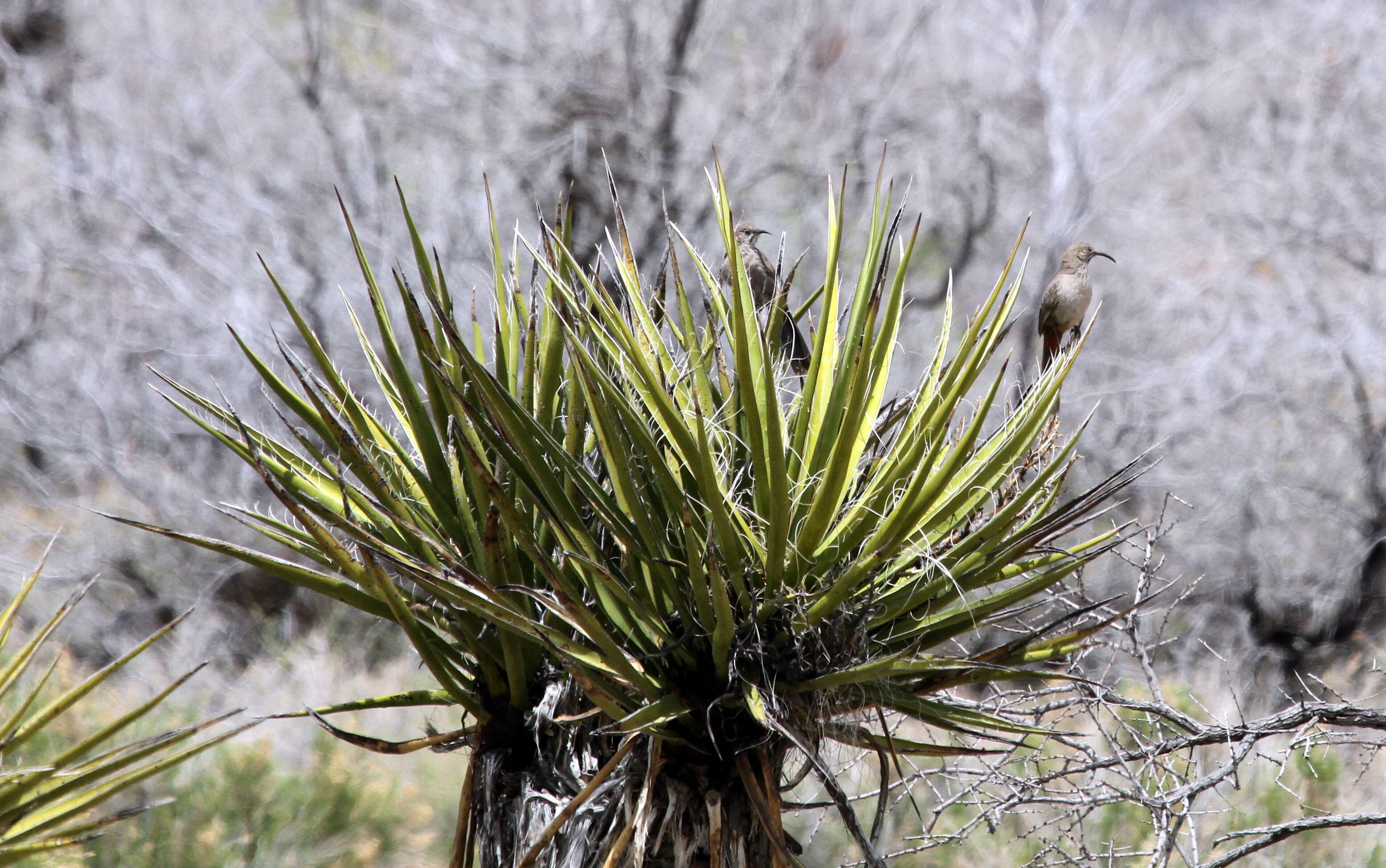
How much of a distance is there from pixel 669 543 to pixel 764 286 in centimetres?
157

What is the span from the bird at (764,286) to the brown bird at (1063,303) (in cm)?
89

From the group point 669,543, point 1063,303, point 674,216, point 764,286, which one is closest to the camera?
point 669,543

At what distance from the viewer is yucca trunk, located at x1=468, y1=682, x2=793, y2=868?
2551mm

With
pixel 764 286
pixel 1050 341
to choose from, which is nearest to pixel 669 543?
pixel 764 286

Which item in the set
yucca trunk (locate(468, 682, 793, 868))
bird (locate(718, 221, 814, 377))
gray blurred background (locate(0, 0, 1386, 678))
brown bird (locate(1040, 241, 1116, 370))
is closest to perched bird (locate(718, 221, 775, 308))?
bird (locate(718, 221, 814, 377))

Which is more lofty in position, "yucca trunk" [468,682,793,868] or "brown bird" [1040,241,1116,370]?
"brown bird" [1040,241,1116,370]

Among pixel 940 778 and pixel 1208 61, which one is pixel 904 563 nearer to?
pixel 940 778

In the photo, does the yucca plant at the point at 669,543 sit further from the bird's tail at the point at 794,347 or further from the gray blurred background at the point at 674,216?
the gray blurred background at the point at 674,216

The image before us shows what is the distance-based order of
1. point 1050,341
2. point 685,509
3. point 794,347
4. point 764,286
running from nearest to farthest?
point 685,509 < point 794,347 < point 764,286 < point 1050,341

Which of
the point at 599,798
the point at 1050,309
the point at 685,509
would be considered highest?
the point at 1050,309

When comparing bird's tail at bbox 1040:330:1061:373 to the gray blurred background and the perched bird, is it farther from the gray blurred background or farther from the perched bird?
the gray blurred background

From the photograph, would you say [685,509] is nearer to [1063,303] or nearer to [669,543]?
[669,543]

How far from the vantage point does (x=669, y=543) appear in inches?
100

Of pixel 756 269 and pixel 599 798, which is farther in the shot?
pixel 756 269
